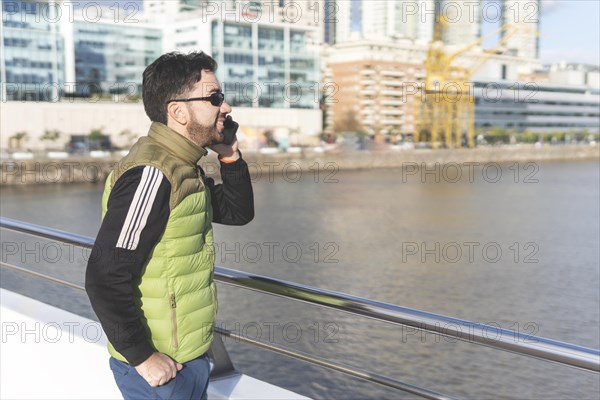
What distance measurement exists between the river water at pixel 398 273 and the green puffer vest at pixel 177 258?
3.41 meters

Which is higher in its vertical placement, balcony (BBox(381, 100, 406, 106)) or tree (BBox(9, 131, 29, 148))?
balcony (BBox(381, 100, 406, 106))

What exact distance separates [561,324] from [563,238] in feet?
28.3

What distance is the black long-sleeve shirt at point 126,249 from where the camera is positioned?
1.12 m

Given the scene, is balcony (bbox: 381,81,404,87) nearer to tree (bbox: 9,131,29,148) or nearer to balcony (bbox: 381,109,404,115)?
balcony (bbox: 381,109,404,115)

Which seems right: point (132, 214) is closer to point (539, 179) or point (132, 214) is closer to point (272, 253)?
point (272, 253)

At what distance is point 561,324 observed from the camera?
11531 mm

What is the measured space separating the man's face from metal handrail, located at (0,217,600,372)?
1.35 feet

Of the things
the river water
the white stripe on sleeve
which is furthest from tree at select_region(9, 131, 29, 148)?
the white stripe on sleeve

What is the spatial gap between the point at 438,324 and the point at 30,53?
48093mm

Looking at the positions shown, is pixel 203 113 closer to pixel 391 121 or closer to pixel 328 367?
pixel 328 367

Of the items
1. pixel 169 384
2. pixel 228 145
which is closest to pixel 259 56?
pixel 228 145

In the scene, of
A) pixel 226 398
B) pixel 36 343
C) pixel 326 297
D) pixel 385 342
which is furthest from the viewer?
pixel 385 342

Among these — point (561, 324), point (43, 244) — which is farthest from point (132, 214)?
point (43, 244)

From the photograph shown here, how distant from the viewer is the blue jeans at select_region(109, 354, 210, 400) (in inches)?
48.2
